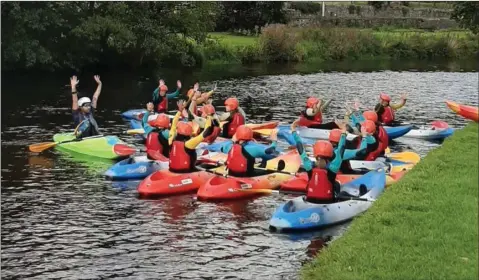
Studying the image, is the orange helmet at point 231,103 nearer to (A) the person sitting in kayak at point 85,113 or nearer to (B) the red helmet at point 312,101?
(B) the red helmet at point 312,101

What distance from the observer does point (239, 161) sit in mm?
14312

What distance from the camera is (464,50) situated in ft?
158

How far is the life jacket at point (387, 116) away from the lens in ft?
66.7

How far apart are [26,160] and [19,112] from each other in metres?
7.88

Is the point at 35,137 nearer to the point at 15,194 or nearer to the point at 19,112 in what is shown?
the point at 19,112

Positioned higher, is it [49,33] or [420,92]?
[49,33]

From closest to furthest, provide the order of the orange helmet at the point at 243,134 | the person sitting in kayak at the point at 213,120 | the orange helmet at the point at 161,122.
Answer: the orange helmet at the point at 243,134, the orange helmet at the point at 161,122, the person sitting in kayak at the point at 213,120

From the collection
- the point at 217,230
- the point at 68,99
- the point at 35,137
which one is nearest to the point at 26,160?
the point at 35,137

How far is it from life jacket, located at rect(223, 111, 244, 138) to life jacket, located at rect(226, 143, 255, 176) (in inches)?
167

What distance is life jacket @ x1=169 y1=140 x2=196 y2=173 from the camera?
14508mm

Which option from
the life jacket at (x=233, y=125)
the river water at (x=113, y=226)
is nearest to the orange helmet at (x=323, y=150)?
the river water at (x=113, y=226)

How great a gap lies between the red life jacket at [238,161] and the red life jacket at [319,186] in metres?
2.25

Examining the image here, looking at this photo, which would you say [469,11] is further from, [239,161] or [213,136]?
[239,161]

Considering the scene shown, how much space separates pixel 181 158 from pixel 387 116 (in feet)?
26.1
